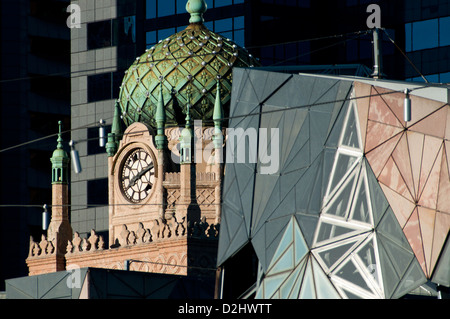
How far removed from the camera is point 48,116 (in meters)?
118

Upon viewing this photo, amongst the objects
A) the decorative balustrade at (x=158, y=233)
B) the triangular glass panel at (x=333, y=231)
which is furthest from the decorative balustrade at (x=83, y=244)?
the triangular glass panel at (x=333, y=231)

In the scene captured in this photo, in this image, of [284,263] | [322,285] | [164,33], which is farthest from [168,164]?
[164,33]

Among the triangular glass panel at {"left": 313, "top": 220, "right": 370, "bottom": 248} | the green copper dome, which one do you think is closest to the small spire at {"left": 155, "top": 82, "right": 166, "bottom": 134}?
the green copper dome

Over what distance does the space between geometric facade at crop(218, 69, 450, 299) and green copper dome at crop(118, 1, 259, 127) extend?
58.5 ft

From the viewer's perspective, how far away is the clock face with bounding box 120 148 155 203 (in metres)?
79.4

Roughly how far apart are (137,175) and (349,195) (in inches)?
900

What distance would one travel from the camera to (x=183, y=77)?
8044 cm

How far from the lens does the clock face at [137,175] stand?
79438mm

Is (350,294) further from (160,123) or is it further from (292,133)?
(160,123)

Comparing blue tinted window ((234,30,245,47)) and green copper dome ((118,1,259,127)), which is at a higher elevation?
blue tinted window ((234,30,245,47))

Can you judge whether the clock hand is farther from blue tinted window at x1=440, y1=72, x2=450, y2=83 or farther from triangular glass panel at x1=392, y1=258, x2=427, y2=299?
blue tinted window at x1=440, y1=72, x2=450, y2=83

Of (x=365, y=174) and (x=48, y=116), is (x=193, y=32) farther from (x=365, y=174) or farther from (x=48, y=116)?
(x=48, y=116)

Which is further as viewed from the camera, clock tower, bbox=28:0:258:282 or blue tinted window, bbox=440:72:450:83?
blue tinted window, bbox=440:72:450:83

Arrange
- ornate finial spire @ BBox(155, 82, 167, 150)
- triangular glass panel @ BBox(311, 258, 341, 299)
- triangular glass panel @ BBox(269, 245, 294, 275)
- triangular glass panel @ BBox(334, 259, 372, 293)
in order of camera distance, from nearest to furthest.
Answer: triangular glass panel @ BBox(334, 259, 372, 293)
triangular glass panel @ BBox(311, 258, 341, 299)
triangular glass panel @ BBox(269, 245, 294, 275)
ornate finial spire @ BBox(155, 82, 167, 150)
